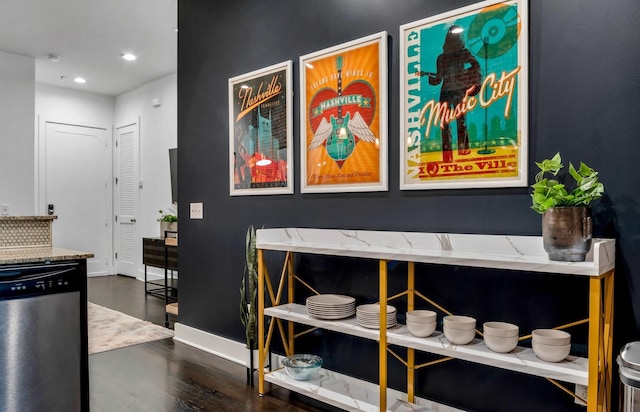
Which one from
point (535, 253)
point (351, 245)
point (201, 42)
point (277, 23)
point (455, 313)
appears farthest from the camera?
point (201, 42)

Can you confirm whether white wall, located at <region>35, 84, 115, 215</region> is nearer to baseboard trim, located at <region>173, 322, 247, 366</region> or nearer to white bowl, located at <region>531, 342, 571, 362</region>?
baseboard trim, located at <region>173, 322, 247, 366</region>

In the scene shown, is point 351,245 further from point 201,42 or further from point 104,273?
point 104,273

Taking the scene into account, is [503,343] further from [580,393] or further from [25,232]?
[25,232]

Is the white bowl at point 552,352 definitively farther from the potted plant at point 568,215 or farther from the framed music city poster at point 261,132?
the framed music city poster at point 261,132

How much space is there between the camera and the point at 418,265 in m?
2.35

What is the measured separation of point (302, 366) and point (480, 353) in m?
1.11

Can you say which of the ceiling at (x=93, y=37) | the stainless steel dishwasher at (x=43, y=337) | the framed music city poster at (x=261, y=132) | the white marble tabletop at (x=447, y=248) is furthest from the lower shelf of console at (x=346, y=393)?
the ceiling at (x=93, y=37)

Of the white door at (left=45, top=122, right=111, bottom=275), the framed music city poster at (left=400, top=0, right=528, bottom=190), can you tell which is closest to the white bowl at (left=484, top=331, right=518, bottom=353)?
the framed music city poster at (left=400, top=0, right=528, bottom=190)

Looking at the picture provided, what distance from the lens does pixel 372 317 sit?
2.20 meters

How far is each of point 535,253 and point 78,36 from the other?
16.4 feet

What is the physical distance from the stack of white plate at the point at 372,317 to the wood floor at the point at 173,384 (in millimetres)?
655

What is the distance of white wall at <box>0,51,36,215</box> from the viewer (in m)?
5.13

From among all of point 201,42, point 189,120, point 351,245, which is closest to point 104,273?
point 189,120

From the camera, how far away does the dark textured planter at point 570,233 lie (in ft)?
5.31
